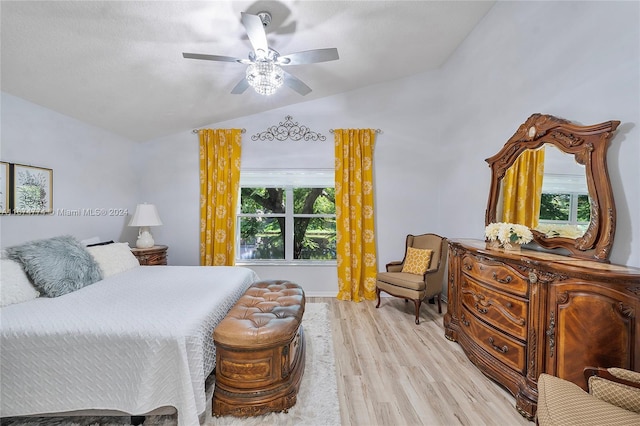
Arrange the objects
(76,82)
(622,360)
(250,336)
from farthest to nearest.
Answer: (76,82) < (250,336) < (622,360)

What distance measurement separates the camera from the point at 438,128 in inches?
158

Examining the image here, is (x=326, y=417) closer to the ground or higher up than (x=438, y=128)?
closer to the ground

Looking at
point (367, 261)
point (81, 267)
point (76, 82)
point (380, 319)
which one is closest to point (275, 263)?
point (367, 261)

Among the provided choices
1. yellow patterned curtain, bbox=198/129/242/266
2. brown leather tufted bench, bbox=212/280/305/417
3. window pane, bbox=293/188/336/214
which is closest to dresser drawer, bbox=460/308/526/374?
brown leather tufted bench, bbox=212/280/305/417

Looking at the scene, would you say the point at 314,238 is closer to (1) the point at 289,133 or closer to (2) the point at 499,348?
(1) the point at 289,133

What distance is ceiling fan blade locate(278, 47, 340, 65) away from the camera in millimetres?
1931

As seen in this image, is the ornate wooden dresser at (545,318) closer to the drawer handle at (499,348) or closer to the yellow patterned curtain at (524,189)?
the drawer handle at (499,348)

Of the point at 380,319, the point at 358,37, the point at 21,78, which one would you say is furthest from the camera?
the point at 380,319

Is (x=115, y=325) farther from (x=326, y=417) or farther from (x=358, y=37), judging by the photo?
(x=358, y=37)

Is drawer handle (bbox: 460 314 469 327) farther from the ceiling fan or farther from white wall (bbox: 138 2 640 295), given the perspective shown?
the ceiling fan

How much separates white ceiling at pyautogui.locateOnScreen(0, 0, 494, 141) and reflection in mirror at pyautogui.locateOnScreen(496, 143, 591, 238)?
176cm

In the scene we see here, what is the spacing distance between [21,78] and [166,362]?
272cm

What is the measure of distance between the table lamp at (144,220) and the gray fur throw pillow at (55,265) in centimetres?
101

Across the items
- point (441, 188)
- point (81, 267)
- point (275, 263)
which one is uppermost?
point (441, 188)
